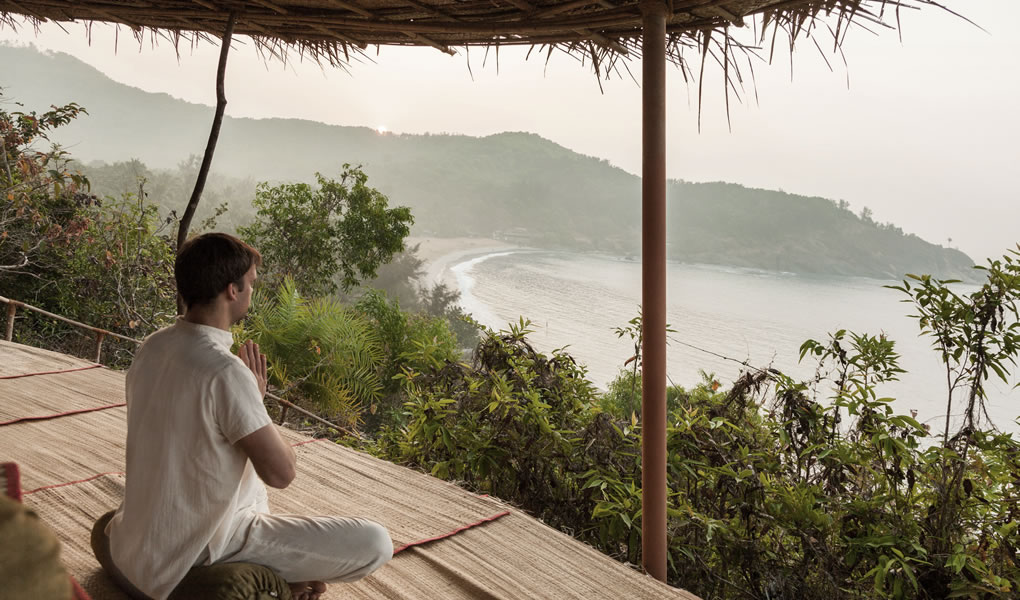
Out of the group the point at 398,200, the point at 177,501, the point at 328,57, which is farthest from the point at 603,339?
the point at 177,501

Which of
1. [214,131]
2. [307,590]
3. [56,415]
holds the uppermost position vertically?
[214,131]

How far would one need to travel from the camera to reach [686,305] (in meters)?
16.8

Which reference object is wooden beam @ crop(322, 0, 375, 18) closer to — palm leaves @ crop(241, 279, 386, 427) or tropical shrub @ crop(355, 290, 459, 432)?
palm leaves @ crop(241, 279, 386, 427)

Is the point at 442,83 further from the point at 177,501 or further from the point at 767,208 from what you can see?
the point at 177,501

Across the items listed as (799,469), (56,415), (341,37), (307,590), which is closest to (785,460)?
(799,469)

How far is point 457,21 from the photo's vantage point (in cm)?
247

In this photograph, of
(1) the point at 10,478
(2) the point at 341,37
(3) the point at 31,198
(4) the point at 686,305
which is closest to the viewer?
(1) the point at 10,478

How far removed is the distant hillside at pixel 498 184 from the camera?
1164 centimetres

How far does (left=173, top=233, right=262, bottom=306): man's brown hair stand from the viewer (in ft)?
4.57

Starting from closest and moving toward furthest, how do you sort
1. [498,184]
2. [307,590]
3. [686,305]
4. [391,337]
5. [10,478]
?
[10,478], [307,590], [391,337], [686,305], [498,184]

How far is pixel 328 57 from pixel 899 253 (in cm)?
875

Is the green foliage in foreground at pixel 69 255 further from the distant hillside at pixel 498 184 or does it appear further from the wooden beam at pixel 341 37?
the distant hillside at pixel 498 184

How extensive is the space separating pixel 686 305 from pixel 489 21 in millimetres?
15141

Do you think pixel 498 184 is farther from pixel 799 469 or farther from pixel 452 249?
pixel 799 469
